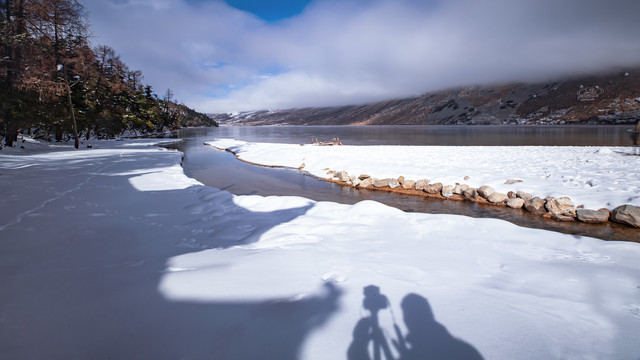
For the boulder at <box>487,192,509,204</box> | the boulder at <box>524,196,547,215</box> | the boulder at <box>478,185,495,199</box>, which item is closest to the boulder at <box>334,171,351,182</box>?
the boulder at <box>478,185,495,199</box>

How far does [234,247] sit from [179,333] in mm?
2284

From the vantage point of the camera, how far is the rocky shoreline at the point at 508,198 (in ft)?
27.0

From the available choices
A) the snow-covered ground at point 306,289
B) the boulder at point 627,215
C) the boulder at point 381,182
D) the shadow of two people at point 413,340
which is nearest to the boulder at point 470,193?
the boulder at point 381,182

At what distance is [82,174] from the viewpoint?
1134 cm

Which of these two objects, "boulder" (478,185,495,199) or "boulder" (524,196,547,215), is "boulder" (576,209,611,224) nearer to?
"boulder" (524,196,547,215)

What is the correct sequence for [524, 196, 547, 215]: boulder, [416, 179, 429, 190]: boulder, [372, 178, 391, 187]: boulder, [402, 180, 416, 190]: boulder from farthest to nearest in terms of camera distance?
[372, 178, 391, 187]: boulder < [402, 180, 416, 190]: boulder < [416, 179, 429, 190]: boulder < [524, 196, 547, 215]: boulder

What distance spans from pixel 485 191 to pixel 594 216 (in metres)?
3.22

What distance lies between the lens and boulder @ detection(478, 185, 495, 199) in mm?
10836

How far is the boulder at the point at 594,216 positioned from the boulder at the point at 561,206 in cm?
24

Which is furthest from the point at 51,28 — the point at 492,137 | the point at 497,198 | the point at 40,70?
the point at 492,137

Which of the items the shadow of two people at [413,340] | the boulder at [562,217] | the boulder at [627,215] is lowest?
the boulder at [562,217]

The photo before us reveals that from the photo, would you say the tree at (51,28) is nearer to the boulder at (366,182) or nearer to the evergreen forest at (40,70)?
the evergreen forest at (40,70)

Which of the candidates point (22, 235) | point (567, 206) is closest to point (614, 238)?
point (567, 206)

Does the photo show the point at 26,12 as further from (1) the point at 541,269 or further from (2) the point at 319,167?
(1) the point at 541,269
